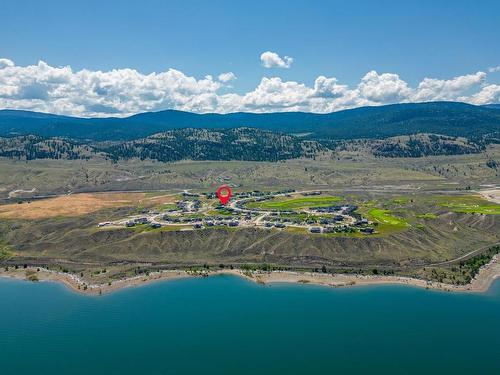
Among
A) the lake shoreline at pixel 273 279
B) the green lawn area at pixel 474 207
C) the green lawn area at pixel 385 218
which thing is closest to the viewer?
the lake shoreline at pixel 273 279

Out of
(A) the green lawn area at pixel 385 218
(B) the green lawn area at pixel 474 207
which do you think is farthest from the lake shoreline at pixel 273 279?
(B) the green lawn area at pixel 474 207

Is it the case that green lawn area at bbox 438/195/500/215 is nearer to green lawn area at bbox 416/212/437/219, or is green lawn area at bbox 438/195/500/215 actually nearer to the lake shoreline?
green lawn area at bbox 416/212/437/219

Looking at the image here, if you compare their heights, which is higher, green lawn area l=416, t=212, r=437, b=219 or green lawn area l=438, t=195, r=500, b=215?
green lawn area l=438, t=195, r=500, b=215

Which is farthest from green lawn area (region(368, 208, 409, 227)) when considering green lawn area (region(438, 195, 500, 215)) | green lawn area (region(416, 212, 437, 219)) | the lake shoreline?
the lake shoreline

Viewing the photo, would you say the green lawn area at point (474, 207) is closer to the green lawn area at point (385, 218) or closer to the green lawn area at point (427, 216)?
the green lawn area at point (427, 216)

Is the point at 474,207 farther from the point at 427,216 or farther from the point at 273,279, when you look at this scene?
the point at 273,279

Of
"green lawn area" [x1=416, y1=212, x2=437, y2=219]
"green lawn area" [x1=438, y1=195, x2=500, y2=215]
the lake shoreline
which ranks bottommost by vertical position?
the lake shoreline

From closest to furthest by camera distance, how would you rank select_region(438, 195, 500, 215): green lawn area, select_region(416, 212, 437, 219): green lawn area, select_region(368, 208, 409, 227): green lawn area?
select_region(368, 208, 409, 227): green lawn area
select_region(416, 212, 437, 219): green lawn area
select_region(438, 195, 500, 215): green lawn area

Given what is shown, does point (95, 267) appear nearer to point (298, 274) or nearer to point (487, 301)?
point (298, 274)

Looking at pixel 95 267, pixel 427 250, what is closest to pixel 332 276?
pixel 427 250

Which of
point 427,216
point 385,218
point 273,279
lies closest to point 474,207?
point 427,216
